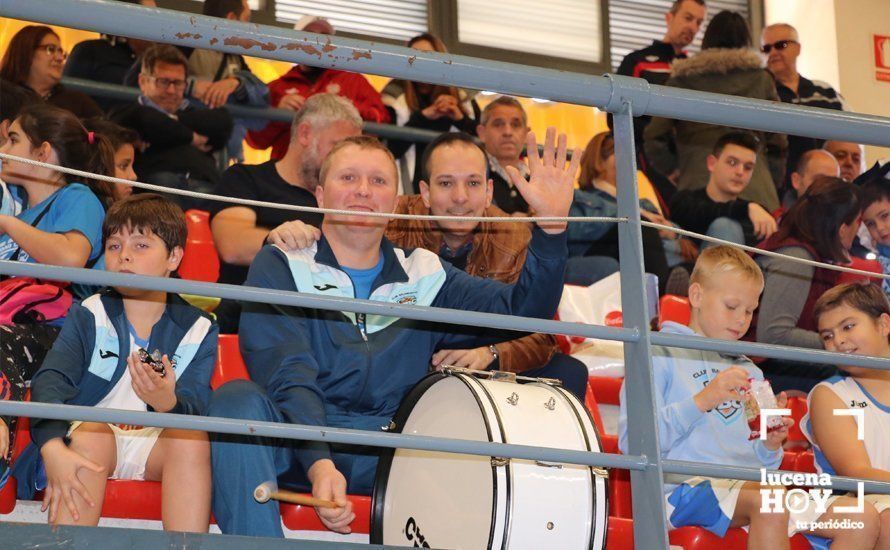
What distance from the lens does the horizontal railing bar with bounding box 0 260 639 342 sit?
1493 millimetres

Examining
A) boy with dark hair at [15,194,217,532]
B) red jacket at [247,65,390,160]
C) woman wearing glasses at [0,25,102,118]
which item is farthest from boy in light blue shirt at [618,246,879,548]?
woman wearing glasses at [0,25,102,118]

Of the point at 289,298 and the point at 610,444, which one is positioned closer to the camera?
the point at 289,298

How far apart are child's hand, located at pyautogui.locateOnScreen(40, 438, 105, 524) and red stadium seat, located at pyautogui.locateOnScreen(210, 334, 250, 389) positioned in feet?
2.30

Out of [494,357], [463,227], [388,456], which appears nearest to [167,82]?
[463,227]

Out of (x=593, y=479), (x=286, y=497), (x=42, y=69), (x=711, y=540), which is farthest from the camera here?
(x=42, y=69)

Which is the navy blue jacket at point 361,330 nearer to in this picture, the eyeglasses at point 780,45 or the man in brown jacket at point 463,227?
the man in brown jacket at point 463,227

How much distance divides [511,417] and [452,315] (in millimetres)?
438

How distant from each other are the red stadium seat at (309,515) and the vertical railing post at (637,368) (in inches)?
29.5

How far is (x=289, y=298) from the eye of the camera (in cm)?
159

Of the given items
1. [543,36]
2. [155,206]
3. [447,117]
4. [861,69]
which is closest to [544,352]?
[155,206]

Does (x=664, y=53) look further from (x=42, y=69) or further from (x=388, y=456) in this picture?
(x=388, y=456)

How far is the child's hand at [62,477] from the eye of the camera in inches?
81.0

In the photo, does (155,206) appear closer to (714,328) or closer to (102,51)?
(714,328)

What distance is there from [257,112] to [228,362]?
1.57 metres
